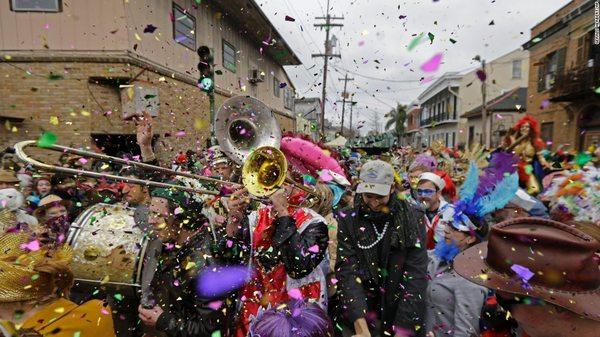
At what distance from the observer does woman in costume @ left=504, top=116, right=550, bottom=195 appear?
568 centimetres

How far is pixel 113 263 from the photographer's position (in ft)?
10.8

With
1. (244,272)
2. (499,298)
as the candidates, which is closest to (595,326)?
(499,298)

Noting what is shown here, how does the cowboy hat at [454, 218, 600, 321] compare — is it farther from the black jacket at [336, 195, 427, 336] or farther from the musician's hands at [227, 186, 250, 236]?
the musician's hands at [227, 186, 250, 236]

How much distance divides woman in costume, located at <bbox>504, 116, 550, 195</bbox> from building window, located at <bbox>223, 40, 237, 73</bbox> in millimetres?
10439

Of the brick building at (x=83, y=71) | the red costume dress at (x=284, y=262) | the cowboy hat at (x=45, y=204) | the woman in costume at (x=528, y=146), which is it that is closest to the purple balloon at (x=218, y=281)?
the red costume dress at (x=284, y=262)

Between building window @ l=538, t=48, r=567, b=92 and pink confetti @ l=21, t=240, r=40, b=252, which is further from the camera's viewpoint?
building window @ l=538, t=48, r=567, b=92

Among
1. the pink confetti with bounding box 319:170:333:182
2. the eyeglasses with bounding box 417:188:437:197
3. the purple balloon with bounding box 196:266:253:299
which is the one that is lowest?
the purple balloon with bounding box 196:266:253:299

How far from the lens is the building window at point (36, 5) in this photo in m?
7.68

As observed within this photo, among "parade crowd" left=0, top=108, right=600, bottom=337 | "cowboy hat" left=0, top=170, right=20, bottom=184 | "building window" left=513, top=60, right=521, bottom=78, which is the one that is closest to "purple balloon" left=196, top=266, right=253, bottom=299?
"parade crowd" left=0, top=108, right=600, bottom=337

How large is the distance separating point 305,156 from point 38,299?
245 cm

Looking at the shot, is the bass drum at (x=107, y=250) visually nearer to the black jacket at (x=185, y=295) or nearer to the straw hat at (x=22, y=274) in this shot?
the black jacket at (x=185, y=295)

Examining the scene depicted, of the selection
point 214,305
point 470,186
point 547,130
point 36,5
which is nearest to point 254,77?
point 36,5

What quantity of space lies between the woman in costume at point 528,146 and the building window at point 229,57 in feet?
34.2

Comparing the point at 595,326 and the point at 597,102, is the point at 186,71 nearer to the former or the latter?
the point at 595,326
